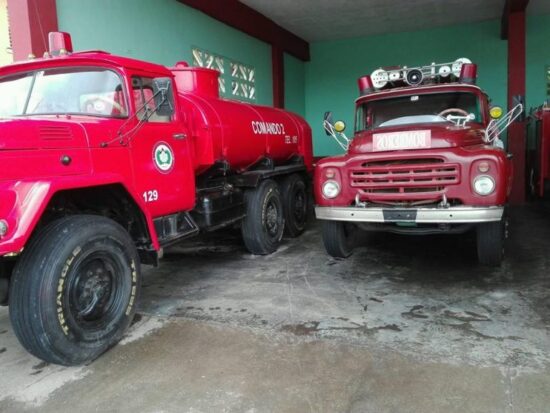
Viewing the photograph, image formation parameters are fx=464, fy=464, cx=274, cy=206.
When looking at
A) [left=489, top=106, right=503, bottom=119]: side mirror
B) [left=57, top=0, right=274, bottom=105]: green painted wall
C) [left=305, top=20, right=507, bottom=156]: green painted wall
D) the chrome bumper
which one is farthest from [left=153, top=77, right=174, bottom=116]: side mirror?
[left=305, top=20, right=507, bottom=156]: green painted wall

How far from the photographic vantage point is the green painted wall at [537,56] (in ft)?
38.6

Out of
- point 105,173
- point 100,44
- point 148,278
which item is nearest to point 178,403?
point 105,173

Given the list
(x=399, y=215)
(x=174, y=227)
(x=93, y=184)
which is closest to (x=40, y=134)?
(x=93, y=184)

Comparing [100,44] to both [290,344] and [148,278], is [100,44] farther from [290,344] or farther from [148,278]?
[290,344]

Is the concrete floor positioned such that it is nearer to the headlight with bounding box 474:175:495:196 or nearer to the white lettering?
the headlight with bounding box 474:175:495:196

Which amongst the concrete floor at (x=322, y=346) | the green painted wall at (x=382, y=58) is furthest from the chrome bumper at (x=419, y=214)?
the green painted wall at (x=382, y=58)

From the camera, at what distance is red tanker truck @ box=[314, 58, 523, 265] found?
4.17m

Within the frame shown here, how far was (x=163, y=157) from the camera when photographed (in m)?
3.97

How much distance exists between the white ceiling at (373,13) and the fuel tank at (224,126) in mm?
4835

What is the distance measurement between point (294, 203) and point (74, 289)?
14.6ft

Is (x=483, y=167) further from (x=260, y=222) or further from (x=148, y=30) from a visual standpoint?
(x=148, y=30)

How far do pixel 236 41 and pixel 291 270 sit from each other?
707 cm

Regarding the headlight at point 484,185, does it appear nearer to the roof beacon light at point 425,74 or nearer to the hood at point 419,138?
the hood at point 419,138

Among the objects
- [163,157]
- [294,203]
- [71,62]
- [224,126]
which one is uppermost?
[71,62]
